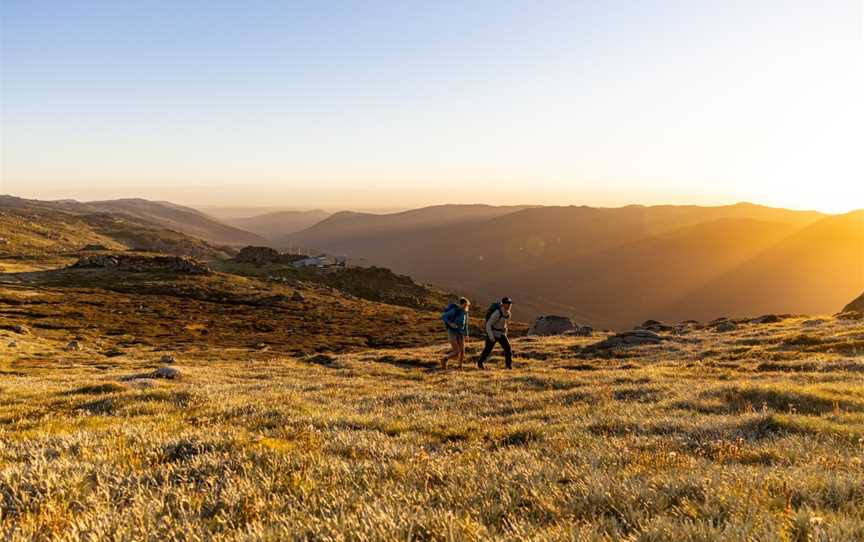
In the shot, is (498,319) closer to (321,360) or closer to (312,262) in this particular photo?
(321,360)

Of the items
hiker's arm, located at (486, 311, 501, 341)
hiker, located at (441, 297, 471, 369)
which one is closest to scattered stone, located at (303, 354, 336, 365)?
hiker, located at (441, 297, 471, 369)

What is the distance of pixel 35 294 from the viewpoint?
72.1 meters

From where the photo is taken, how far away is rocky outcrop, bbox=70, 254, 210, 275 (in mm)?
109312

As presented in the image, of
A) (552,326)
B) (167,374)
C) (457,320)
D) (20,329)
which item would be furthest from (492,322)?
(20,329)

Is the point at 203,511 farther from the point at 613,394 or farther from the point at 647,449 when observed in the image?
the point at 613,394

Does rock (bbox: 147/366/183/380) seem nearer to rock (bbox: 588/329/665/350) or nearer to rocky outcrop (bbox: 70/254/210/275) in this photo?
rock (bbox: 588/329/665/350)

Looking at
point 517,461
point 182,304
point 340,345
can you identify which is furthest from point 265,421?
point 182,304

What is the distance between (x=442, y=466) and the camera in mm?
5523

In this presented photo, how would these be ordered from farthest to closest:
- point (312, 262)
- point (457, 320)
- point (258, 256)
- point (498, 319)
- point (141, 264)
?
1. point (258, 256)
2. point (312, 262)
3. point (141, 264)
4. point (457, 320)
5. point (498, 319)

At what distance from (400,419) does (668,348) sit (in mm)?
24522

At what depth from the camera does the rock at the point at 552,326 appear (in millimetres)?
57697

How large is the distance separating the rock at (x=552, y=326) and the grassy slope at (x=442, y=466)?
45787 mm

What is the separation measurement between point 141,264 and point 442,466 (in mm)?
131924

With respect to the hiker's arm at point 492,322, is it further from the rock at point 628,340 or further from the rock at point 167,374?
the rock at point 628,340
